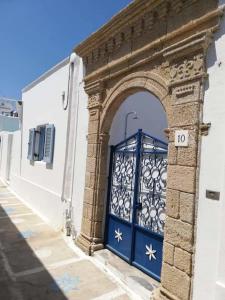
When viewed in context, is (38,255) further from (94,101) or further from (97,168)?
(94,101)

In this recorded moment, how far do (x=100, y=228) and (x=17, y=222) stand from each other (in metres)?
3.13

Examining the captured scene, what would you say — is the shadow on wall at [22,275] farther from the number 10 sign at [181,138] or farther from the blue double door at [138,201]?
the number 10 sign at [181,138]

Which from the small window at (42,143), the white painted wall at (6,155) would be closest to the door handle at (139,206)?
the small window at (42,143)

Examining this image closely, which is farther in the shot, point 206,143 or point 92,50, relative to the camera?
point 92,50

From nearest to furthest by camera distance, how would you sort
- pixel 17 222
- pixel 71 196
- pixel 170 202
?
pixel 170 202
pixel 71 196
pixel 17 222

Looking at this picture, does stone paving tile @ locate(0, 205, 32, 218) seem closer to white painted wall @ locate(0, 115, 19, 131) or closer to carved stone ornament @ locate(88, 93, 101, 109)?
carved stone ornament @ locate(88, 93, 101, 109)

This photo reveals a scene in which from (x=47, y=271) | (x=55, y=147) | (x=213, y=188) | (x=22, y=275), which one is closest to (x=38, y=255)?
(x=47, y=271)

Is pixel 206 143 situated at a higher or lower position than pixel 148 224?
higher

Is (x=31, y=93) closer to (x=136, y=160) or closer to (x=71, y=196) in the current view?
(x=71, y=196)

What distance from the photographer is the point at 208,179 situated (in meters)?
3.15

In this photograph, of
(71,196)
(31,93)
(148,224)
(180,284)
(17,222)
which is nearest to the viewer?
(180,284)

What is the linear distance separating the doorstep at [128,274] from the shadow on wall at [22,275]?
0.93 metres

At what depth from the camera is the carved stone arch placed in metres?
3.88

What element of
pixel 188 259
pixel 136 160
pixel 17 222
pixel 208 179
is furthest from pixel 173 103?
pixel 17 222
